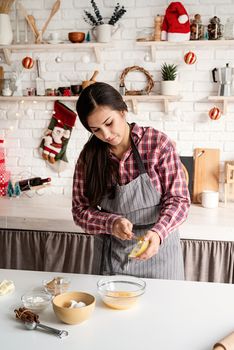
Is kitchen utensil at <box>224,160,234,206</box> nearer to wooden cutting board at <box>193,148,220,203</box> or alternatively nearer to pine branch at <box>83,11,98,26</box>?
wooden cutting board at <box>193,148,220,203</box>

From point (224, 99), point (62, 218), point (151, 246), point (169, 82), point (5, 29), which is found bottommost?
point (62, 218)

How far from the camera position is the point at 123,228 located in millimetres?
1730

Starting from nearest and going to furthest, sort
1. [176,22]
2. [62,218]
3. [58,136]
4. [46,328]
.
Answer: [46,328] < [62,218] < [176,22] < [58,136]

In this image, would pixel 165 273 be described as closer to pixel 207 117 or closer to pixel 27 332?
pixel 27 332

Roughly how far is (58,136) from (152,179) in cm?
176

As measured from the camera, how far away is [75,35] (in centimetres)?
333

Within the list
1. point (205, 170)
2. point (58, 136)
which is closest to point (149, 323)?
point (205, 170)

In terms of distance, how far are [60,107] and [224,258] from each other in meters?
1.70

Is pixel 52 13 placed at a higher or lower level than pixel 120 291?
higher

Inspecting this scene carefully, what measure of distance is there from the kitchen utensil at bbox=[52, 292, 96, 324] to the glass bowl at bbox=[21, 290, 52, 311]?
6 centimetres

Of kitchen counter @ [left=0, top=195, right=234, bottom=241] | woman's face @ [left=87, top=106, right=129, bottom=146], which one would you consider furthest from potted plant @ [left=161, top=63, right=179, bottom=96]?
woman's face @ [left=87, top=106, right=129, bottom=146]

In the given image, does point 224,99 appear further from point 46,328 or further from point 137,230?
point 46,328

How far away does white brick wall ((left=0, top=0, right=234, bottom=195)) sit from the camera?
10.9 feet

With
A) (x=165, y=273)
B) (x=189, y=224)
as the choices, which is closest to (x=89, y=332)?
(x=165, y=273)
